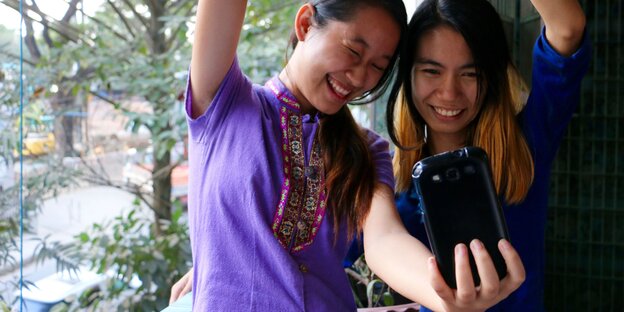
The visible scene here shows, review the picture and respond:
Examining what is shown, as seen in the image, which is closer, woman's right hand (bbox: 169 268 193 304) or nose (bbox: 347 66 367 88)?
nose (bbox: 347 66 367 88)

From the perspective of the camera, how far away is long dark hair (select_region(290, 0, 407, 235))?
34.9 inches

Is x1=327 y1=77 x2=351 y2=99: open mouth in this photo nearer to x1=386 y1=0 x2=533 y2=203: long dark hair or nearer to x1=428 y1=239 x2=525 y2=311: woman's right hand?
x1=386 y1=0 x2=533 y2=203: long dark hair

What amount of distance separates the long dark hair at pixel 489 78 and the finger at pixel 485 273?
0.38 m

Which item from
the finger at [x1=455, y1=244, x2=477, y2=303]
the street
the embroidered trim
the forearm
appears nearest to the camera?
the finger at [x1=455, y1=244, x2=477, y2=303]

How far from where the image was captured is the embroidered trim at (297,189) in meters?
0.85

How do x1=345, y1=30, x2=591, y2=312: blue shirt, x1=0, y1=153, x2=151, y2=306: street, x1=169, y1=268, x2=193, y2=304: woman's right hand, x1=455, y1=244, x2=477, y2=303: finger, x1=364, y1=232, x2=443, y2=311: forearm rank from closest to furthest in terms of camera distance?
x1=455, y1=244, x2=477, y2=303: finger → x1=364, y1=232, x2=443, y2=311: forearm → x1=345, y1=30, x2=591, y2=312: blue shirt → x1=169, y1=268, x2=193, y2=304: woman's right hand → x1=0, y1=153, x2=151, y2=306: street

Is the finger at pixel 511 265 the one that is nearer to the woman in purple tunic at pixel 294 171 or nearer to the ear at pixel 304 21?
the woman in purple tunic at pixel 294 171

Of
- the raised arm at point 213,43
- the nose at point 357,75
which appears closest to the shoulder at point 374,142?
the nose at point 357,75

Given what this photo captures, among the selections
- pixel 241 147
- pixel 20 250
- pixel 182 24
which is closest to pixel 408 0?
pixel 182 24

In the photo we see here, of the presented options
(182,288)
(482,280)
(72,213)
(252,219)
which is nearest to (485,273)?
(482,280)

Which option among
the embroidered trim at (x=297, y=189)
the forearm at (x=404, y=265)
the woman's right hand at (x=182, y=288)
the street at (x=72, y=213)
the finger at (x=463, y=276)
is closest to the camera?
the finger at (x=463, y=276)

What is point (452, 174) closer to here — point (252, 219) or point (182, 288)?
point (252, 219)

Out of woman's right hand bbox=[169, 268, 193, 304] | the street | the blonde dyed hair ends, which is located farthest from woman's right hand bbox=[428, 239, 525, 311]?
the street

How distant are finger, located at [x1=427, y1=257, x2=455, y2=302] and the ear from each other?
409 millimetres
